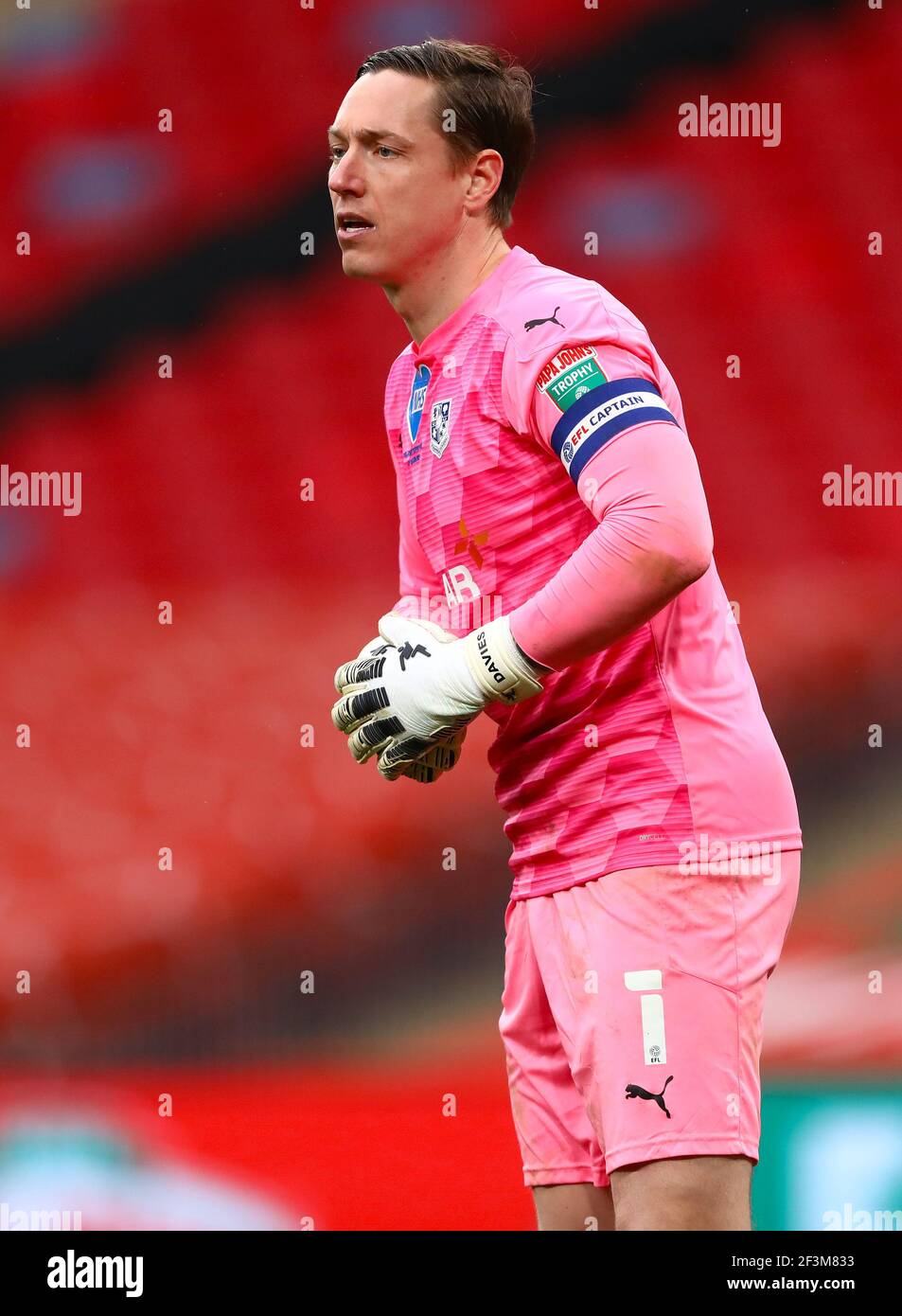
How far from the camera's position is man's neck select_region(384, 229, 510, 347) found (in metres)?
1.69

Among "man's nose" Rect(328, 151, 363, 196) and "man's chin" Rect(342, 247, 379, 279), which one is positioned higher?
"man's nose" Rect(328, 151, 363, 196)

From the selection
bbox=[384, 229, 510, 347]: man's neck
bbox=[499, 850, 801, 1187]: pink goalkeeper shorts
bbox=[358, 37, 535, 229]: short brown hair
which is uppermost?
bbox=[358, 37, 535, 229]: short brown hair

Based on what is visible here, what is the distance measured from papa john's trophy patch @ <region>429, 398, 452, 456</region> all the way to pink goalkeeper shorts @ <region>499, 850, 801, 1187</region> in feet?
1.46

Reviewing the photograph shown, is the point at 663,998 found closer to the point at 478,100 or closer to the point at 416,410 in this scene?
the point at 416,410

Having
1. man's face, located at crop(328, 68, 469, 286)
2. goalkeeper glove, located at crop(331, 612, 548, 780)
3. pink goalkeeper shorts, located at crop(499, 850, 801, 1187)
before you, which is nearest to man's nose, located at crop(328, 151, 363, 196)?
man's face, located at crop(328, 68, 469, 286)

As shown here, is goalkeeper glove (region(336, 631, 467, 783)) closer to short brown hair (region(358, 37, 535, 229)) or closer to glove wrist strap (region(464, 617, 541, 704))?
glove wrist strap (region(464, 617, 541, 704))

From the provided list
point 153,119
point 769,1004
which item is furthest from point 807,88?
point 769,1004

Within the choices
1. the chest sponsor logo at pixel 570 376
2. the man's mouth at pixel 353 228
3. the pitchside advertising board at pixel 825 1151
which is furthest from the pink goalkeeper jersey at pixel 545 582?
the pitchside advertising board at pixel 825 1151

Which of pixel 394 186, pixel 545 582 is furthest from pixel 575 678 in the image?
pixel 394 186

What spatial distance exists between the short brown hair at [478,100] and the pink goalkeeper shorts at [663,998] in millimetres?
732

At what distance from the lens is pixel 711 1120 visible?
1465mm

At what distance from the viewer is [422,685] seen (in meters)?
1.57

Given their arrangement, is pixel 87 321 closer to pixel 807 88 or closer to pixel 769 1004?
pixel 807 88

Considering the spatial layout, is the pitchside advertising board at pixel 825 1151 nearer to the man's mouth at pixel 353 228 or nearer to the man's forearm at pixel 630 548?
the man's forearm at pixel 630 548
